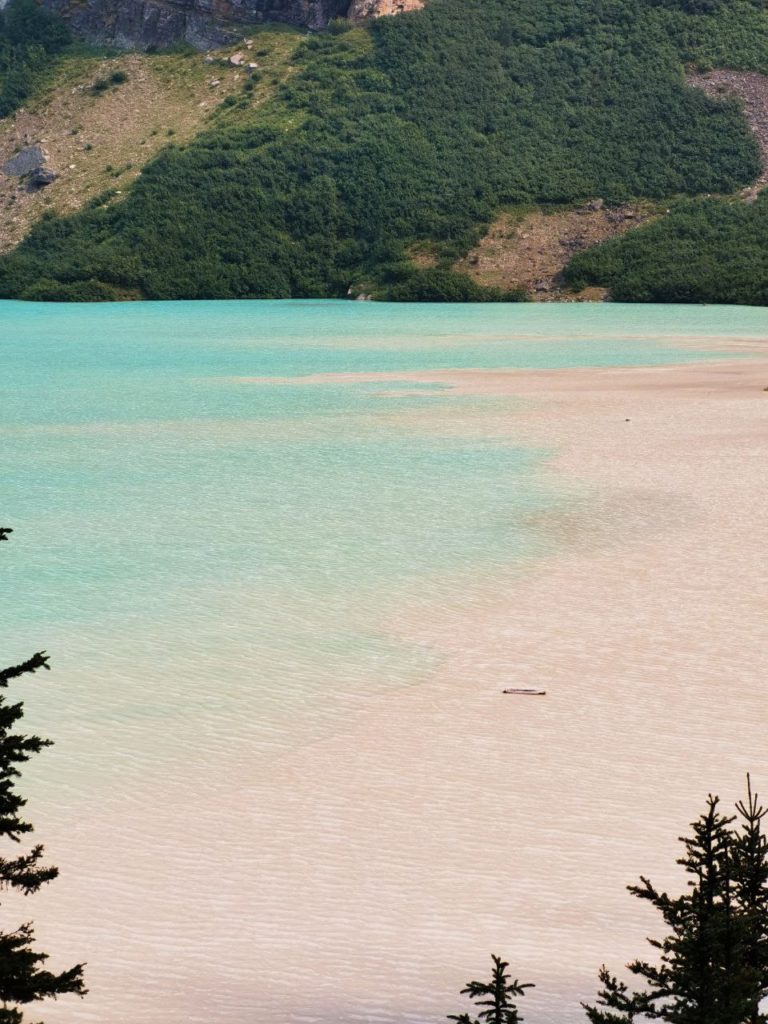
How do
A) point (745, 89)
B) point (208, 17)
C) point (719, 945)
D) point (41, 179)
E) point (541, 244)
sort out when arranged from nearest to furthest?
point (719, 945), point (541, 244), point (745, 89), point (41, 179), point (208, 17)

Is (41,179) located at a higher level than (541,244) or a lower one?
higher

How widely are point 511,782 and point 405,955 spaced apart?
249 cm

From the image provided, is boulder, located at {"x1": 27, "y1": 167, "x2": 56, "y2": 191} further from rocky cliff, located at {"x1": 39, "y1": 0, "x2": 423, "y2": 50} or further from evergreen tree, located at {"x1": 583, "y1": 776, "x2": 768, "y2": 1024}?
evergreen tree, located at {"x1": 583, "y1": 776, "x2": 768, "y2": 1024}

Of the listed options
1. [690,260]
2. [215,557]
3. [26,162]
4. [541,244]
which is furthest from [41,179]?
[215,557]

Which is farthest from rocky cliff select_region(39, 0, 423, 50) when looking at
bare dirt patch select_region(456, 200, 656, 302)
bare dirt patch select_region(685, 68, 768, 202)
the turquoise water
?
the turquoise water

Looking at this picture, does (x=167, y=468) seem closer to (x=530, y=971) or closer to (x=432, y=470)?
(x=432, y=470)

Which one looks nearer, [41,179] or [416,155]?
[416,155]

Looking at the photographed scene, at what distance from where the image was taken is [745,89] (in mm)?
102500

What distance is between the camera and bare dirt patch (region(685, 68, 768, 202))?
325 feet

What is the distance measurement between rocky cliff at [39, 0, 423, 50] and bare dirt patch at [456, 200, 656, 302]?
29.0 m

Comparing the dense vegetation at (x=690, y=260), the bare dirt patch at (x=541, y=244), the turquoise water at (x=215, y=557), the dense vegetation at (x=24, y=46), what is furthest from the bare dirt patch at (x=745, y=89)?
the turquoise water at (x=215, y=557)

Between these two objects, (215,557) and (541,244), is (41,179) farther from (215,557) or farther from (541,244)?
(215,557)

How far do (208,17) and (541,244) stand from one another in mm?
40401

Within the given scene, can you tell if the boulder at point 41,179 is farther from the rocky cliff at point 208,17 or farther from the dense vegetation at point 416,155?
the rocky cliff at point 208,17
